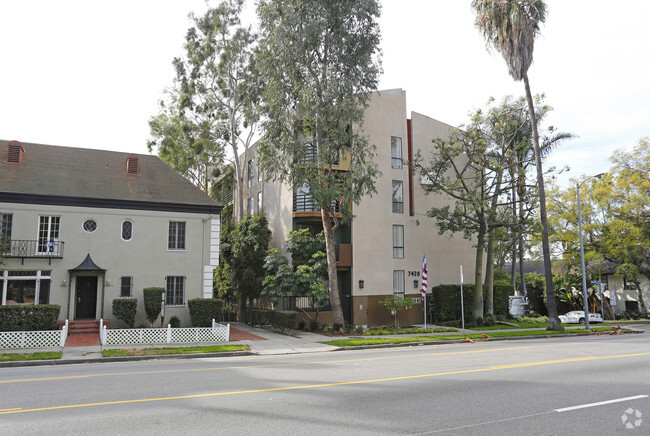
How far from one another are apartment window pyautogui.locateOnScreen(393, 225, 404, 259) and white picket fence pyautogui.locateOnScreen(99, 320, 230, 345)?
41.2ft

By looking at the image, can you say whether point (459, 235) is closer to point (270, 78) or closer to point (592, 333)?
point (592, 333)

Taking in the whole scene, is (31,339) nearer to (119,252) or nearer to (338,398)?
(119,252)

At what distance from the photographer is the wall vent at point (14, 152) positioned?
24016mm

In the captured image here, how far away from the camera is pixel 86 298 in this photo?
23625 mm

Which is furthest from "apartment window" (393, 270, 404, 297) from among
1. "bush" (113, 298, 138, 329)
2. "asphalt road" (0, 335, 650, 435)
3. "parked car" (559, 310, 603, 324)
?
"parked car" (559, 310, 603, 324)

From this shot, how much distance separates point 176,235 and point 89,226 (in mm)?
4269

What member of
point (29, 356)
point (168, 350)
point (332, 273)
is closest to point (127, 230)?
point (168, 350)

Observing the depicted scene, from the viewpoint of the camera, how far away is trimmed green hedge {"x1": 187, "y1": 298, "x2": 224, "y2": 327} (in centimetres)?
2373

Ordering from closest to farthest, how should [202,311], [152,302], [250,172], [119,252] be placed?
[152,302] → [202,311] → [119,252] → [250,172]

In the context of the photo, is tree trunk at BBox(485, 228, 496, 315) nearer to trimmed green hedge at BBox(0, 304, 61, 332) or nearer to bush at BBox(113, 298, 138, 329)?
bush at BBox(113, 298, 138, 329)

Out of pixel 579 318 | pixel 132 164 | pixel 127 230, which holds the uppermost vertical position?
pixel 132 164

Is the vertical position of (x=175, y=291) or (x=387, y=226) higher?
(x=387, y=226)

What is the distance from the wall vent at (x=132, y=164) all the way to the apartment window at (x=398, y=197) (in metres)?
15.6

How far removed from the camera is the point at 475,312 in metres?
28.5
